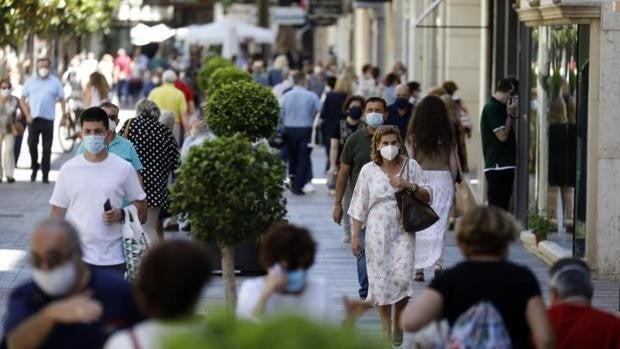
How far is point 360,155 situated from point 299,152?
1061 cm

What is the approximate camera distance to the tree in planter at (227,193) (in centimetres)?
1009

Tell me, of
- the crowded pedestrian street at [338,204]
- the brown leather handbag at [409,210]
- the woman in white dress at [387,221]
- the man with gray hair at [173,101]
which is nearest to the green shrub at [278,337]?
the crowded pedestrian street at [338,204]

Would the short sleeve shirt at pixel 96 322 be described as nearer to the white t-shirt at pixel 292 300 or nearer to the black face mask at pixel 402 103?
the white t-shirt at pixel 292 300

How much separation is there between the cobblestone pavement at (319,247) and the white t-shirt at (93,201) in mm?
1592

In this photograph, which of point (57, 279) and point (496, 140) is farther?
point (496, 140)

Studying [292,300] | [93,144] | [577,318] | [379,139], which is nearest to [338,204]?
[379,139]

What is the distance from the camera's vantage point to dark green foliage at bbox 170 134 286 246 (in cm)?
1010

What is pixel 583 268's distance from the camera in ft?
22.6


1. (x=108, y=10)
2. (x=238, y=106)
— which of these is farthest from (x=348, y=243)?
(x=108, y=10)

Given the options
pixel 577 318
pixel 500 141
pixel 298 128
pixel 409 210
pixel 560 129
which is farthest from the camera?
pixel 298 128

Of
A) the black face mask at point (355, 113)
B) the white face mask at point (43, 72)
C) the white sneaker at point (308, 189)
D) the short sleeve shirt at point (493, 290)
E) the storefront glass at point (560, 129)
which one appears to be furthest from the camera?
the white face mask at point (43, 72)

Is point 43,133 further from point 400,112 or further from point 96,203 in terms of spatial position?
point 96,203

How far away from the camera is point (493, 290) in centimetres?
650

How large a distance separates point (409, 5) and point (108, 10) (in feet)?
56.4
